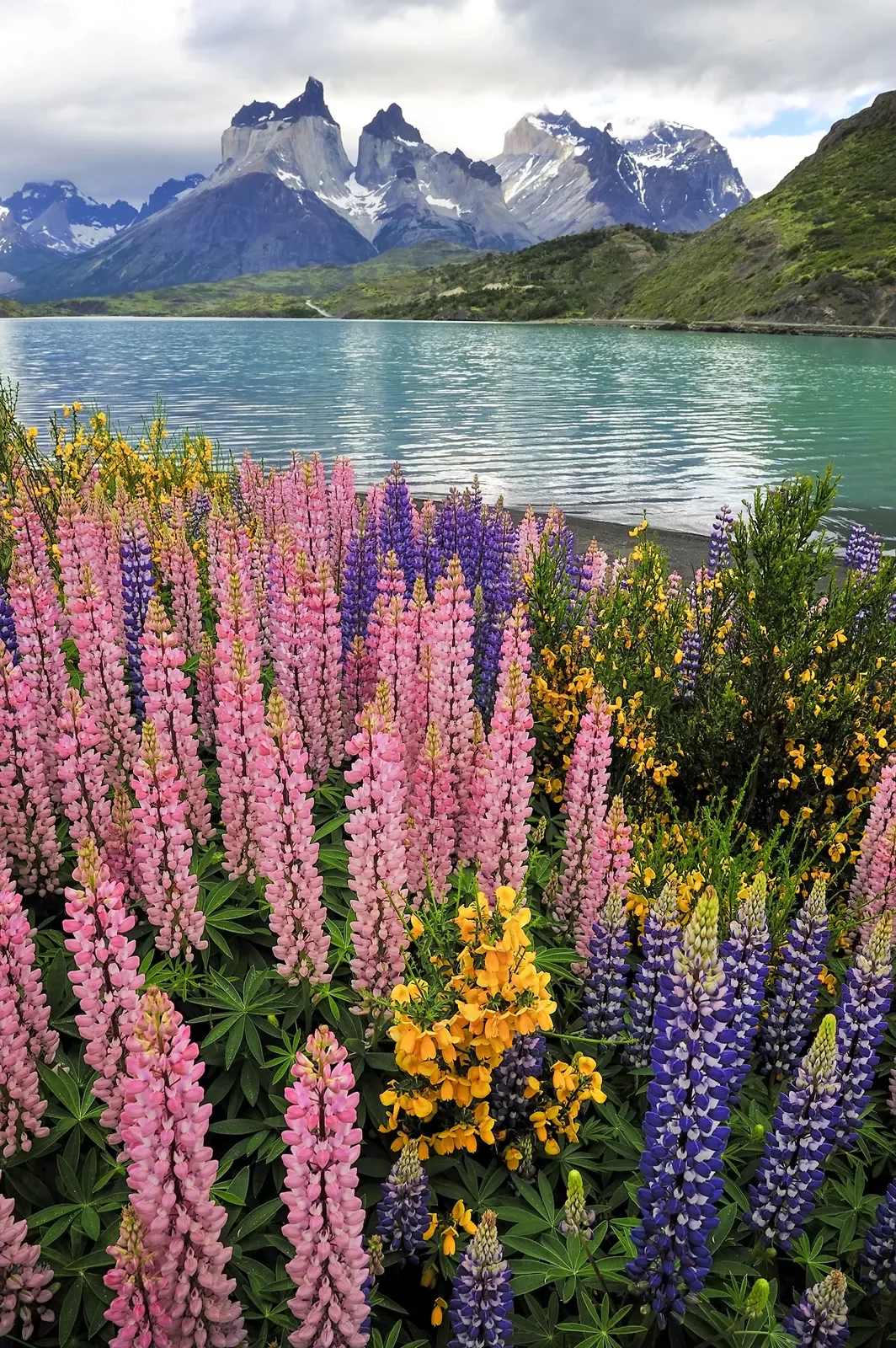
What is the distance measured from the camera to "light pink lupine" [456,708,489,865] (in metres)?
4.35

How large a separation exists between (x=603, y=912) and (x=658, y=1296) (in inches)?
60.5

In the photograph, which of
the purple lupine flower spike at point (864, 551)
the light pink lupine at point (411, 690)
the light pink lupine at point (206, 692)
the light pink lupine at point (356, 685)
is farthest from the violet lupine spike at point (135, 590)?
the purple lupine flower spike at point (864, 551)

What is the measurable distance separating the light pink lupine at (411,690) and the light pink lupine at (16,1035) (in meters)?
2.24

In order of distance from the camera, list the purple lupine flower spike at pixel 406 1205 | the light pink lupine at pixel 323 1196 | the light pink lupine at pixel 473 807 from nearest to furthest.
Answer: the light pink lupine at pixel 323 1196
the purple lupine flower spike at pixel 406 1205
the light pink lupine at pixel 473 807

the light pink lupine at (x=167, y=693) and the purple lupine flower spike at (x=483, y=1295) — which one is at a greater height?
the light pink lupine at (x=167, y=693)

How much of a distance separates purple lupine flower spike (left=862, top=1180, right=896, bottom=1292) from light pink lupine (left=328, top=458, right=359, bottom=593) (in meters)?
6.76

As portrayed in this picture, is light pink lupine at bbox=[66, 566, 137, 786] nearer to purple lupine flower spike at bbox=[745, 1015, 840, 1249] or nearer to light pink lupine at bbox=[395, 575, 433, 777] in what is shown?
light pink lupine at bbox=[395, 575, 433, 777]

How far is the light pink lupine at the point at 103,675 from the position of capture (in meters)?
4.46

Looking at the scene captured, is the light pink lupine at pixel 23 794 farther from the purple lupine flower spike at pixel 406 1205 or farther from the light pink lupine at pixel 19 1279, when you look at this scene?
the purple lupine flower spike at pixel 406 1205

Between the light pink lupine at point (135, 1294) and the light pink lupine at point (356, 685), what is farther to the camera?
the light pink lupine at point (356, 685)

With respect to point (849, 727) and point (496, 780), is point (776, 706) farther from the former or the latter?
point (496, 780)

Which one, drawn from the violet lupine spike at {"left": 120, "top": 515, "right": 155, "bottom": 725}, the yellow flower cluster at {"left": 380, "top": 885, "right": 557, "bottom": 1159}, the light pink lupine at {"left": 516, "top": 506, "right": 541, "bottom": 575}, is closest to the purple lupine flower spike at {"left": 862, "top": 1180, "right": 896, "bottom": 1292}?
the yellow flower cluster at {"left": 380, "top": 885, "right": 557, "bottom": 1159}

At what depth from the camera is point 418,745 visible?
481 cm

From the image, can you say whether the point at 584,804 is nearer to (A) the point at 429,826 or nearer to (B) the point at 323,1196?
(A) the point at 429,826
